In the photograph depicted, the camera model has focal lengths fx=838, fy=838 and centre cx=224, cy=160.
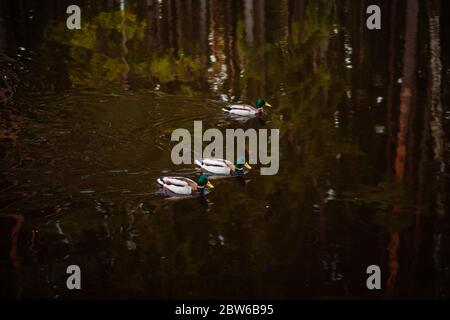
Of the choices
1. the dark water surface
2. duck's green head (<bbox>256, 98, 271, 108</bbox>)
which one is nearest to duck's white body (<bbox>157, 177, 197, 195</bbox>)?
the dark water surface

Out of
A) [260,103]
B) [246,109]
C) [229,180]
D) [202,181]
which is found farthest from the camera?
[260,103]

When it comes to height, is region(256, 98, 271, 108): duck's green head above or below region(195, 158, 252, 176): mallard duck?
above

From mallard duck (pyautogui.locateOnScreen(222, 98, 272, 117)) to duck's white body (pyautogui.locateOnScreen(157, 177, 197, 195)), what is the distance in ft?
15.3

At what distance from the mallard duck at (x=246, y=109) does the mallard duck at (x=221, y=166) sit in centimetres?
320

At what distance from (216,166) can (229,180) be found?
0.38 meters

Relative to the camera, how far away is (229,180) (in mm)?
16094

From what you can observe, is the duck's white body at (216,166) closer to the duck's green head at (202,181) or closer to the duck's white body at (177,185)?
the duck's green head at (202,181)

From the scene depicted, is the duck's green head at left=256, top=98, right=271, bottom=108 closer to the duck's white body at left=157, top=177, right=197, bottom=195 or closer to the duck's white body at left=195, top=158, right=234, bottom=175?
the duck's white body at left=195, top=158, right=234, bottom=175

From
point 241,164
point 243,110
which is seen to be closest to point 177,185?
point 241,164

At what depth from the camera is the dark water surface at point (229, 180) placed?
1273cm

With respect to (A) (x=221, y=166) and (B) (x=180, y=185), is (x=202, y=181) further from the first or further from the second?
(A) (x=221, y=166)

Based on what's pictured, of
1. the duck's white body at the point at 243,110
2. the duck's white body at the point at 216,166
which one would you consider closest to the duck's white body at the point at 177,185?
the duck's white body at the point at 216,166

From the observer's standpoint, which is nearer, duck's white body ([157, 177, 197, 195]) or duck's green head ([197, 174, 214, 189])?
duck's white body ([157, 177, 197, 195])

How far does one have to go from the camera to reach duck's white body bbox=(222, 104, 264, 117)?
1936 centimetres
